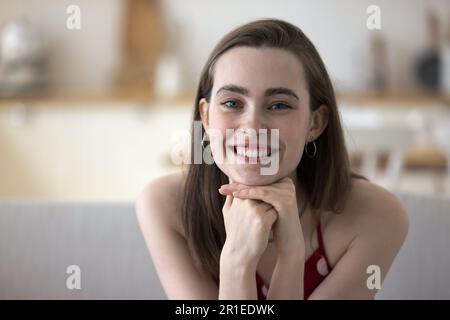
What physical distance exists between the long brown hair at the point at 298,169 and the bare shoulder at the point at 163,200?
2cm

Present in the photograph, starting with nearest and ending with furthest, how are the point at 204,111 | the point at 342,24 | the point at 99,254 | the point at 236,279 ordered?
the point at 236,279 → the point at 204,111 → the point at 99,254 → the point at 342,24

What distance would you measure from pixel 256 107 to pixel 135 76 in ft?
8.66

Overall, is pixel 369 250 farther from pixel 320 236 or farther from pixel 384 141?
pixel 384 141

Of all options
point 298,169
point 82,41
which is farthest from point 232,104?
point 82,41

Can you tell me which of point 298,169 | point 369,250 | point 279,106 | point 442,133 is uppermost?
point 279,106

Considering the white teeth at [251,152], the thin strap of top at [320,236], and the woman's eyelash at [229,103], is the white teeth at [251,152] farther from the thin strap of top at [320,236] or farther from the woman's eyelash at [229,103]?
the thin strap of top at [320,236]

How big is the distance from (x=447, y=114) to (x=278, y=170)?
266cm

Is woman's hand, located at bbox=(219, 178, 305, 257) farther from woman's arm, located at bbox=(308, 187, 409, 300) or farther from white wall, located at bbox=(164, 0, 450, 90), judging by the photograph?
white wall, located at bbox=(164, 0, 450, 90)

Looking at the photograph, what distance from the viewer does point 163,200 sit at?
33.1 inches

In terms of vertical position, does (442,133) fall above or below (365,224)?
below

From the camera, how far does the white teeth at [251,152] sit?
Answer: 66 centimetres

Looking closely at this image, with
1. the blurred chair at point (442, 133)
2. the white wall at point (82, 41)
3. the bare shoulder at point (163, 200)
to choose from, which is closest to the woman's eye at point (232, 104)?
the bare shoulder at point (163, 200)

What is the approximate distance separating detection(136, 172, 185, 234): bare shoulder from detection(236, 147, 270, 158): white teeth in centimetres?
19

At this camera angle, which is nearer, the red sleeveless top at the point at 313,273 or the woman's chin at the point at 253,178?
the woman's chin at the point at 253,178
